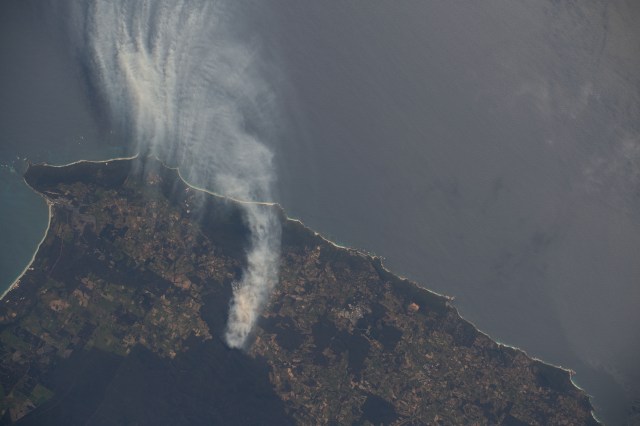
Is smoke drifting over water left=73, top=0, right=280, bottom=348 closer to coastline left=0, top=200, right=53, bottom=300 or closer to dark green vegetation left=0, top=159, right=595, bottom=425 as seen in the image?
dark green vegetation left=0, top=159, right=595, bottom=425

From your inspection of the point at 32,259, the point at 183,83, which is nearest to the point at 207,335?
the point at 32,259

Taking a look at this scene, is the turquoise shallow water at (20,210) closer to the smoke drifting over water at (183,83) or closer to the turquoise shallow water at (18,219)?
the turquoise shallow water at (18,219)

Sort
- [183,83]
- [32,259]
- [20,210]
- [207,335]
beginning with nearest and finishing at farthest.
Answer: [207,335]
[32,259]
[20,210]
[183,83]

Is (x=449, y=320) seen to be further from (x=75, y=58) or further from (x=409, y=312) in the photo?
→ (x=75, y=58)

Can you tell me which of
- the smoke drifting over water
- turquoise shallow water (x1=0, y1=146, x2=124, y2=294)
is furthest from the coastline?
the smoke drifting over water

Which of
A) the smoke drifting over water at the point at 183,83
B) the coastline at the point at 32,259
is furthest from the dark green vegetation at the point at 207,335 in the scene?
the smoke drifting over water at the point at 183,83

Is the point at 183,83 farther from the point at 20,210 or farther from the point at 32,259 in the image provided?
the point at 32,259
